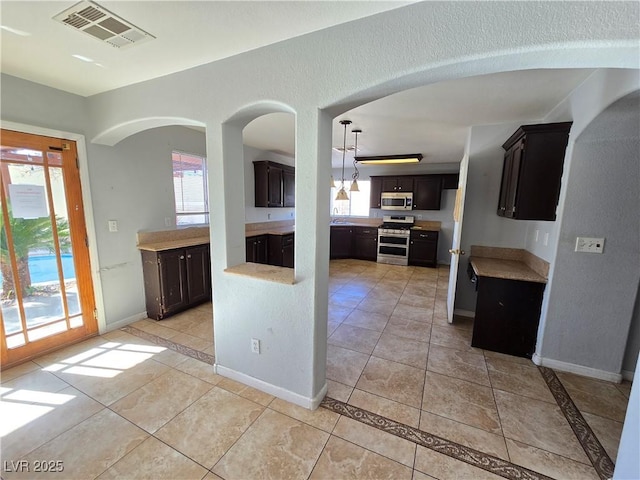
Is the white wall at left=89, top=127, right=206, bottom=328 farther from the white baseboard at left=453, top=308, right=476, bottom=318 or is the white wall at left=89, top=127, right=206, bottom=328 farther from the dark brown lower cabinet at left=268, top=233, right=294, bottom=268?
the white baseboard at left=453, top=308, right=476, bottom=318

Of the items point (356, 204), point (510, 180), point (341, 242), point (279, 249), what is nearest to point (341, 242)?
point (341, 242)

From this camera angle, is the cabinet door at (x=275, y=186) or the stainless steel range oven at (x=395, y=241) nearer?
the cabinet door at (x=275, y=186)

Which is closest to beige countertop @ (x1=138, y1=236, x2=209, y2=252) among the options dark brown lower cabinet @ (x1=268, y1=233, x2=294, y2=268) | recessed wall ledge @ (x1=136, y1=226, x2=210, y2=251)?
recessed wall ledge @ (x1=136, y1=226, x2=210, y2=251)

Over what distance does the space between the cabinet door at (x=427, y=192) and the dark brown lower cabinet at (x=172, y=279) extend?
4925 millimetres

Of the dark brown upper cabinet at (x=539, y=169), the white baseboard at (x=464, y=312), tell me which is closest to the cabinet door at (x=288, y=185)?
the white baseboard at (x=464, y=312)

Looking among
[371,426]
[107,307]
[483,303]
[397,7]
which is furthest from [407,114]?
[107,307]

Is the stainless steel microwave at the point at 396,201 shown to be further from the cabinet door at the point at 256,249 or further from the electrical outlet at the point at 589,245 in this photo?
the electrical outlet at the point at 589,245

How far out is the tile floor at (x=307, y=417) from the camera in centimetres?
150

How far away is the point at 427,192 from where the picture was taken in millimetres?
6246

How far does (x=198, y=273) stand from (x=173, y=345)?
1.12m

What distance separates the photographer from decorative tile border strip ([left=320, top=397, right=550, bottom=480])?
1.48m

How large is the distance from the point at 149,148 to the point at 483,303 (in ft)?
14.1

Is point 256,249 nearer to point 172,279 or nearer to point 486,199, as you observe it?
point 172,279

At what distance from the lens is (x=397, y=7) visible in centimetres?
136
